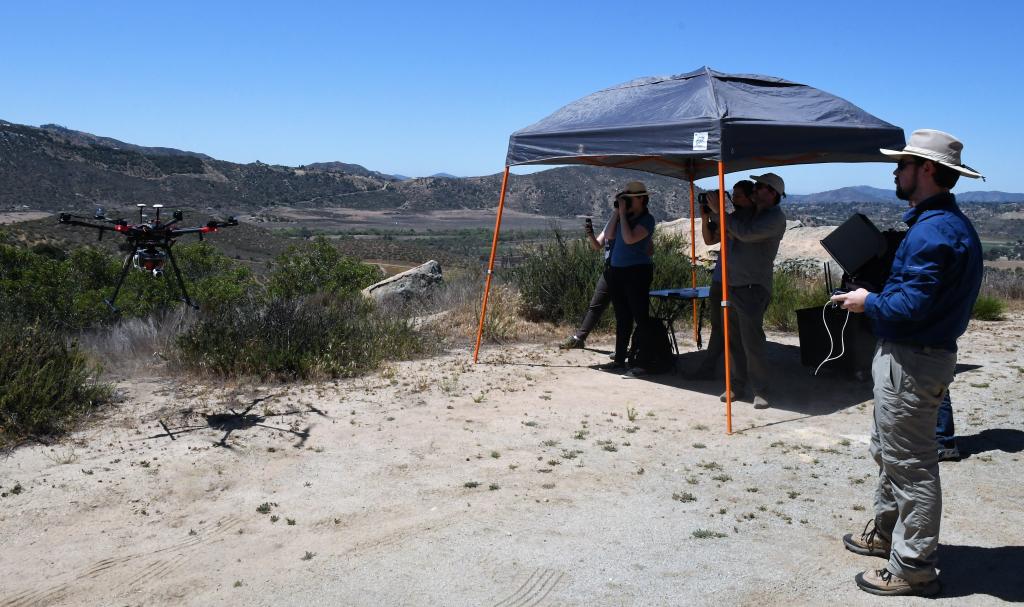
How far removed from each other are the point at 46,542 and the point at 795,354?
6.98m

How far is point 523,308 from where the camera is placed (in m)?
11.2

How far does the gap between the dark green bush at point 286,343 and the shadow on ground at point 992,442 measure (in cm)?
475

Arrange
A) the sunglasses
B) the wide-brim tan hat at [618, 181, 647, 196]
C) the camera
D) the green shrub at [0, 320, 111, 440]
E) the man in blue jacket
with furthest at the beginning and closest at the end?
the wide-brim tan hat at [618, 181, 647, 196] < the camera < the green shrub at [0, 320, 111, 440] < the sunglasses < the man in blue jacket

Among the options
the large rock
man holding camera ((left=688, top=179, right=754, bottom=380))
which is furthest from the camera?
the large rock

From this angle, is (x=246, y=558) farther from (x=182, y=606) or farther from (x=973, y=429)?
(x=973, y=429)

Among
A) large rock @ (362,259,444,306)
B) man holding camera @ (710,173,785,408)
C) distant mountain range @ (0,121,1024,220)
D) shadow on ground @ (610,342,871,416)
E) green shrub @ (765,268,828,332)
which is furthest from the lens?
distant mountain range @ (0,121,1024,220)

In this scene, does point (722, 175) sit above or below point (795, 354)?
above

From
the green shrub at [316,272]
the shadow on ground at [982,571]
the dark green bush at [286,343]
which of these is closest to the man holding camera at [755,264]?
the shadow on ground at [982,571]

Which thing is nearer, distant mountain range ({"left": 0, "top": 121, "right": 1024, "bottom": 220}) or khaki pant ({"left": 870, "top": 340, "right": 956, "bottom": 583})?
khaki pant ({"left": 870, "top": 340, "right": 956, "bottom": 583})

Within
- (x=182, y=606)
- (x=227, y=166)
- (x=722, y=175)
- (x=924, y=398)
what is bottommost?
(x=182, y=606)

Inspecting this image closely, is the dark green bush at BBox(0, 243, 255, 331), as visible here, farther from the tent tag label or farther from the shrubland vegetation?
the tent tag label

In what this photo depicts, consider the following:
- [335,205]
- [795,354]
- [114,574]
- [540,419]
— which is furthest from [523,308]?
[335,205]

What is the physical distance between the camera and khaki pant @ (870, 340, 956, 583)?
3580 mm

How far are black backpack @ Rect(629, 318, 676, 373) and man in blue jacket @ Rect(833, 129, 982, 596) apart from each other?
4361mm
